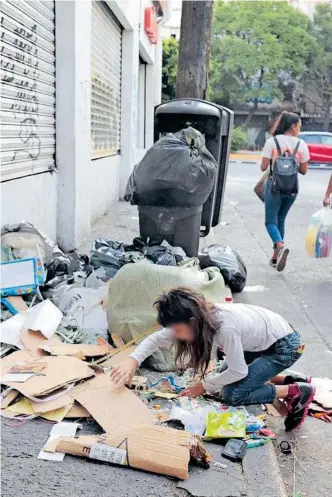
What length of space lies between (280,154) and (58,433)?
4.46 metres

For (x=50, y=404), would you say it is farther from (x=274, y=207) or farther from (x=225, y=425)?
(x=274, y=207)

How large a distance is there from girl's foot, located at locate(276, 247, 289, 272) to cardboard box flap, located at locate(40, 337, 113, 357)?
3115mm

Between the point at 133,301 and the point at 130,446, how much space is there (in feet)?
4.49

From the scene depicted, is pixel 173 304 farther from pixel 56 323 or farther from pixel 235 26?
pixel 235 26

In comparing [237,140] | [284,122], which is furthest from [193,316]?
[237,140]

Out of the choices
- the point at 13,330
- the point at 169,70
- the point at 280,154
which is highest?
the point at 169,70

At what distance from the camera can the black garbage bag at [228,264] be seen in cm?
527

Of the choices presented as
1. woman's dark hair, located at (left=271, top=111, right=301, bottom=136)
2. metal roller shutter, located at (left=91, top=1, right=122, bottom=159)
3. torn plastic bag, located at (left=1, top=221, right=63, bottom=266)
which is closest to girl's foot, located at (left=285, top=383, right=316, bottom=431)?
torn plastic bag, located at (left=1, top=221, right=63, bottom=266)

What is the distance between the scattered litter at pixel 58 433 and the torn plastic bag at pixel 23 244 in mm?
1954

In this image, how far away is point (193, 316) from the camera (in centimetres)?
268

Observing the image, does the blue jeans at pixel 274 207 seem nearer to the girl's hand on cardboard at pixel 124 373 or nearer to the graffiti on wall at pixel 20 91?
the graffiti on wall at pixel 20 91

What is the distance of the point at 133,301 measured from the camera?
376 centimetres

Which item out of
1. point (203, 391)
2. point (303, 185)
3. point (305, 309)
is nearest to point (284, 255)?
point (305, 309)

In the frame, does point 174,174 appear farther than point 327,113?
No
